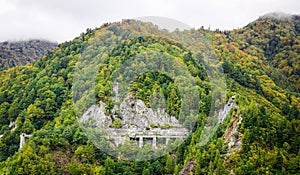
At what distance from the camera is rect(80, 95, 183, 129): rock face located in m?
64.1

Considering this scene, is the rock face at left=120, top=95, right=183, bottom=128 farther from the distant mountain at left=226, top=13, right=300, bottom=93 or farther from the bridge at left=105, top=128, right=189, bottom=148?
the distant mountain at left=226, top=13, right=300, bottom=93

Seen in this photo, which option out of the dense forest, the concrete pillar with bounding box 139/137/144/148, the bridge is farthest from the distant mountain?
the concrete pillar with bounding box 139/137/144/148

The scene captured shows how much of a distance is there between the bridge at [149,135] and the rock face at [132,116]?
966mm

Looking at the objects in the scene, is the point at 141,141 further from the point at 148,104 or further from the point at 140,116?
the point at 148,104

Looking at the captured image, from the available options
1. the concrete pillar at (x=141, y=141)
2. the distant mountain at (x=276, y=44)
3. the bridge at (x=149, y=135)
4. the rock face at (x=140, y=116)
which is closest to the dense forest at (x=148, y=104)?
the distant mountain at (x=276, y=44)

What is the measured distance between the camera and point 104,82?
7031 cm

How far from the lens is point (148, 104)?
216 feet

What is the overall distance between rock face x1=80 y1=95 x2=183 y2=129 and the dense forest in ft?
2.85

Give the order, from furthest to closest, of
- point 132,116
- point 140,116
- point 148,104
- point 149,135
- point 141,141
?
point 148,104 → point 132,116 → point 140,116 → point 149,135 → point 141,141

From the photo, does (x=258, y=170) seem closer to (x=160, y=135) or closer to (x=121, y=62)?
(x=160, y=135)

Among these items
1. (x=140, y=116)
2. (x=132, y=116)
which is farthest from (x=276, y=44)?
(x=132, y=116)

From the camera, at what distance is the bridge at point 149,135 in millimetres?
61438

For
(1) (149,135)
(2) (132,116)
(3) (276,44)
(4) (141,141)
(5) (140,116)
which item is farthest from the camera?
(3) (276,44)

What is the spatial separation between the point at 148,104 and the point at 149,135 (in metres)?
5.28
